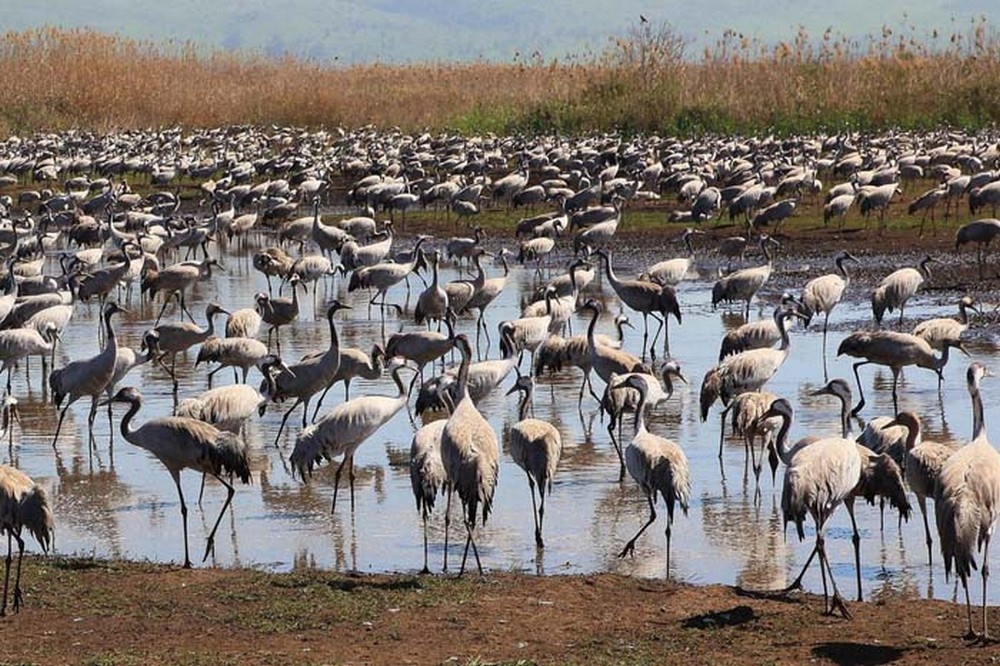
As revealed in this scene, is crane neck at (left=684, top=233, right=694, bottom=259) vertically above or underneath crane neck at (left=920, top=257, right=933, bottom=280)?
above

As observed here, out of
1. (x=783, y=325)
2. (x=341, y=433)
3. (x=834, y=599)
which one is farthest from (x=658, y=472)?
(x=783, y=325)

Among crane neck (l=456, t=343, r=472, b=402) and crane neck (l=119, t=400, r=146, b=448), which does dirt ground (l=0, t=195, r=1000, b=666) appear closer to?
crane neck (l=119, t=400, r=146, b=448)

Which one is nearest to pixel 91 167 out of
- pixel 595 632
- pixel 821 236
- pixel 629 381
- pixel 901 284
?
pixel 821 236

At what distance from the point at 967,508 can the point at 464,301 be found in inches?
401

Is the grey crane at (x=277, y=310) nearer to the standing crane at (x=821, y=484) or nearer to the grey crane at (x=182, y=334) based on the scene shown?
the grey crane at (x=182, y=334)

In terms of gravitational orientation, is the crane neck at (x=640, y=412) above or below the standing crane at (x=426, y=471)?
above

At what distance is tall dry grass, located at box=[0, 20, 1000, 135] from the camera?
121ft

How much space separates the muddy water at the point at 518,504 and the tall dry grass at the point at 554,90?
22.2 metres

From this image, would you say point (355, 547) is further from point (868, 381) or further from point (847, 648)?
point (868, 381)

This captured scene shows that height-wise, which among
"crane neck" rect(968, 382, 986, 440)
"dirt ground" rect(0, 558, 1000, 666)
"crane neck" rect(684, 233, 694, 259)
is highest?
"crane neck" rect(684, 233, 694, 259)

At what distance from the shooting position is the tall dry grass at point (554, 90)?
36812 millimetres

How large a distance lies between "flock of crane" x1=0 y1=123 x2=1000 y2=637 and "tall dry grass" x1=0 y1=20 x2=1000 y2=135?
7.69ft

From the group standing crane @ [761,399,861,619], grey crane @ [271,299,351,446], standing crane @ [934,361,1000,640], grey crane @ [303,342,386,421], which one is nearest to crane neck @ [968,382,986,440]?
standing crane @ [934,361,1000,640]

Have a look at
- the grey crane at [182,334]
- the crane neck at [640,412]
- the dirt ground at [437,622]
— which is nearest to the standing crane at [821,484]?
the dirt ground at [437,622]
